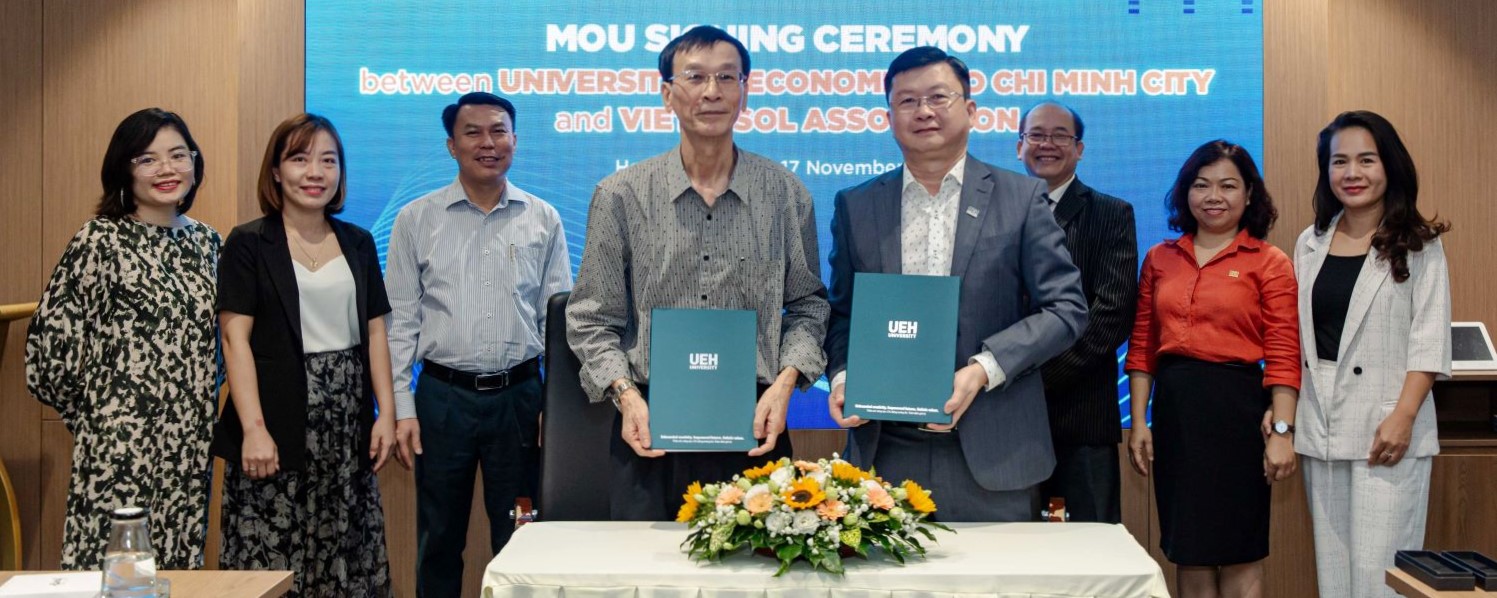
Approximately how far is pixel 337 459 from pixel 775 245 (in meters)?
1.51

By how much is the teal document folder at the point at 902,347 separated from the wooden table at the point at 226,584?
44.5 inches

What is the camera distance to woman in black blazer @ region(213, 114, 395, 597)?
325 centimetres

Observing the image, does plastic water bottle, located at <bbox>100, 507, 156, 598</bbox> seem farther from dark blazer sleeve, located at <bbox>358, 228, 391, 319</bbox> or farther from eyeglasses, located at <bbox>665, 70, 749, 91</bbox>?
dark blazer sleeve, located at <bbox>358, 228, 391, 319</bbox>

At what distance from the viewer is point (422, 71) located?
14.3 feet

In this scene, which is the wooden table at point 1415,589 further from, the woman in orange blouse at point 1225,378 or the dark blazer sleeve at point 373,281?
the dark blazer sleeve at point 373,281

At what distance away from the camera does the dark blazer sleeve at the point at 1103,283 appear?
133 inches

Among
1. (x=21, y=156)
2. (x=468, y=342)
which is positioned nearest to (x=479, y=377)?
(x=468, y=342)

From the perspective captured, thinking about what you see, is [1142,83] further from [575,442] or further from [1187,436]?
[575,442]

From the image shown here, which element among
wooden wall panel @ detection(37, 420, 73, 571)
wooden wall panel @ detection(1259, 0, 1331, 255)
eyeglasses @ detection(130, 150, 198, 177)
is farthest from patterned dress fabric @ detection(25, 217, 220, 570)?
wooden wall panel @ detection(1259, 0, 1331, 255)

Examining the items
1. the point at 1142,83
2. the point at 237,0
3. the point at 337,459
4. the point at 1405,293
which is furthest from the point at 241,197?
the point at 1405,293

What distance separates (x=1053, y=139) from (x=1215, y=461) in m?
1.08

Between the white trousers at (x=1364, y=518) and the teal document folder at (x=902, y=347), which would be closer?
the teal document folder at (x=902, y=347)

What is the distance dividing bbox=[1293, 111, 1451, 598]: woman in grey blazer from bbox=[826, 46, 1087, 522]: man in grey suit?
1.27 meters

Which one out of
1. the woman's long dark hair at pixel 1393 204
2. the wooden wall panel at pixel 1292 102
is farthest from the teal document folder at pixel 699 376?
the wooden wall panel at pixel 1292 102
